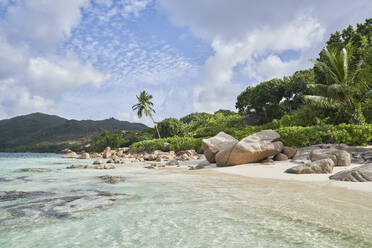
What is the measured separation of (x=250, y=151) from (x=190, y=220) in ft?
28.7

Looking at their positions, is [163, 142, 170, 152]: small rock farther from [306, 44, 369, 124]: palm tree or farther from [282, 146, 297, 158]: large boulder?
[282, 146, 297, 158]: large boulder

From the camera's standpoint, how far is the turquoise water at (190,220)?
117 inches

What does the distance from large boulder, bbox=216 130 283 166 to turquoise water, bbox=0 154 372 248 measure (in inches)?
243

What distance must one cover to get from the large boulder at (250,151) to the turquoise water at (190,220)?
20.3 ft

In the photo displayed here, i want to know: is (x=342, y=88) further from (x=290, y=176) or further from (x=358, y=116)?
(x=290, y=176)

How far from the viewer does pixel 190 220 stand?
3.80 meters

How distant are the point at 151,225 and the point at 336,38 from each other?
29490mm

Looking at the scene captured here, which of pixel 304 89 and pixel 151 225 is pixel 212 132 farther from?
pixel 151 225

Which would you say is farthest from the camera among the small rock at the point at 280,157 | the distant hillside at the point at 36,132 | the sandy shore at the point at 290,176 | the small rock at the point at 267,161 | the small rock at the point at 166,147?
the distant hillside at the point at 36,132

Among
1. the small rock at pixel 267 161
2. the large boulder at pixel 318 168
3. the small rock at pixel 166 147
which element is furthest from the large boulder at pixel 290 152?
the small rock at pixel 166 147

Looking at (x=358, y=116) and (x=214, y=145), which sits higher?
(x=358, y=116)

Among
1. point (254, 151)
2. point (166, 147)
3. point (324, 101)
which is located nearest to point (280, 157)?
point (254, 151)

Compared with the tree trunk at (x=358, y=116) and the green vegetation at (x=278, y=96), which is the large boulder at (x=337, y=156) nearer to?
the tree trunk at (x=358, y=116)

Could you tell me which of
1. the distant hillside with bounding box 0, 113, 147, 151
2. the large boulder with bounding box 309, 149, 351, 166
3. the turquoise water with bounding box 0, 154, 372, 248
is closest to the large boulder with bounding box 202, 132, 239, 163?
the large boulder with bounding box 309, 149, 351, 166
